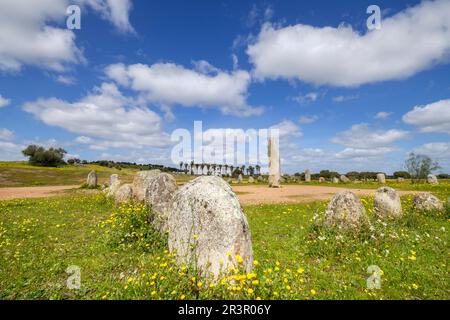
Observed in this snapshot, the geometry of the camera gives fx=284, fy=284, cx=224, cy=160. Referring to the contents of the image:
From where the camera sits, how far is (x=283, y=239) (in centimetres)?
1073

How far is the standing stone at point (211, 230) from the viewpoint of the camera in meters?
6.07

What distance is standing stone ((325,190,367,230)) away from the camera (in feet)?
32.7

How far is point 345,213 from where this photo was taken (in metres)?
10.1

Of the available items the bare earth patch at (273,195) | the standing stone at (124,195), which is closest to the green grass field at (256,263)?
the standing stone at (124,195)

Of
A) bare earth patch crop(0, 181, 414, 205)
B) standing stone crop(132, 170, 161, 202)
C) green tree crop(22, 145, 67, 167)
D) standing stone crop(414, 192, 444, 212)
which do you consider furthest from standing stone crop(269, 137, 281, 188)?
green tree crop(22, 145, 67, 167)

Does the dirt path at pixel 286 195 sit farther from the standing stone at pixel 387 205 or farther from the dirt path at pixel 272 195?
the standing stone at pixel 387 205

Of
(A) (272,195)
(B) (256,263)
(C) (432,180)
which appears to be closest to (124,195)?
(B) (256,263)

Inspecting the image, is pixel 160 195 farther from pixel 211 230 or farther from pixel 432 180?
pixel 432 180

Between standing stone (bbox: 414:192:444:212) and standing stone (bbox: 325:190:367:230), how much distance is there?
6699 mm

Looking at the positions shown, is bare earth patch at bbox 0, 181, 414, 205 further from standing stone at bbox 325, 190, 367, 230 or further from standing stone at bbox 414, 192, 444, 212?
standing stone at bbox 325, 190, 367, 230

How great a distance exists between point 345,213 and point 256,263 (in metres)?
5.81
